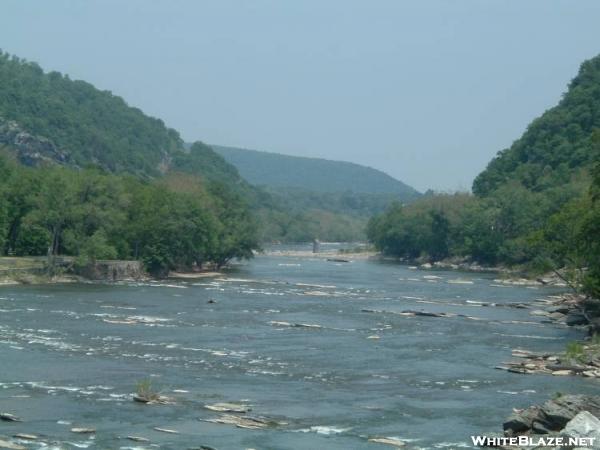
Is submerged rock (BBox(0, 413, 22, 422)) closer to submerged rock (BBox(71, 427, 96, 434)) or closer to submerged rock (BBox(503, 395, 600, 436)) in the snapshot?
submerged rock (BBox(71, 427, 96, 434))

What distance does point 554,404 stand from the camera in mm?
33750

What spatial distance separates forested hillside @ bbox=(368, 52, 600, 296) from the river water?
172ft

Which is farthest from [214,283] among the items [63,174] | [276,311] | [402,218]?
[402,218]

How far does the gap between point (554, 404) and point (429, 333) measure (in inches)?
1169

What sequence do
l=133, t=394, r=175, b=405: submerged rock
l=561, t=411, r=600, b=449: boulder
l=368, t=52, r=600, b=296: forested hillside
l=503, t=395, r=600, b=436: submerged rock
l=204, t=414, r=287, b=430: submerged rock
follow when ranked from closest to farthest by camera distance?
1. l=561, t=411, r=600, b=449: boulder
2. l=503, t=395, r=600, b=436: submerged rock
3. l=204, t=414, r=287, b=430: submerged rock
4. l=133, t=394, r=175, b=405: submerged rock
5. l=368, t=52, r=600, b=296: forested hillside

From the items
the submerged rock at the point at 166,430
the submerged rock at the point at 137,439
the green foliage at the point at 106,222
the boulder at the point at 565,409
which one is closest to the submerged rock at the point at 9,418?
the submerged rock at the point at 137,439

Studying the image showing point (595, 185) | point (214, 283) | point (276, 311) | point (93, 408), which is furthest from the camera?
point (214, 283)

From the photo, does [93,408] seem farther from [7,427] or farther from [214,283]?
[214,283]

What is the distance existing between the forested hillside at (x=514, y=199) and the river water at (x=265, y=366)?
2063 inches

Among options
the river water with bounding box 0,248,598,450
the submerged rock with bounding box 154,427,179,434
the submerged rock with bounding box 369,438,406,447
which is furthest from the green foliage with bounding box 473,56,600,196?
the submerged rock with bounding box 154,427,179,434

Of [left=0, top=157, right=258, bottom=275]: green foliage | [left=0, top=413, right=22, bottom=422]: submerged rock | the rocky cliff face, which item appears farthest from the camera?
[left=0, top=157, right=258, bottom=275]: green foliage

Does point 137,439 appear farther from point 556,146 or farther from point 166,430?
point 556,146

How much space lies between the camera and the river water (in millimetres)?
34250

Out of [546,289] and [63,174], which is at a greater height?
[63,174]
